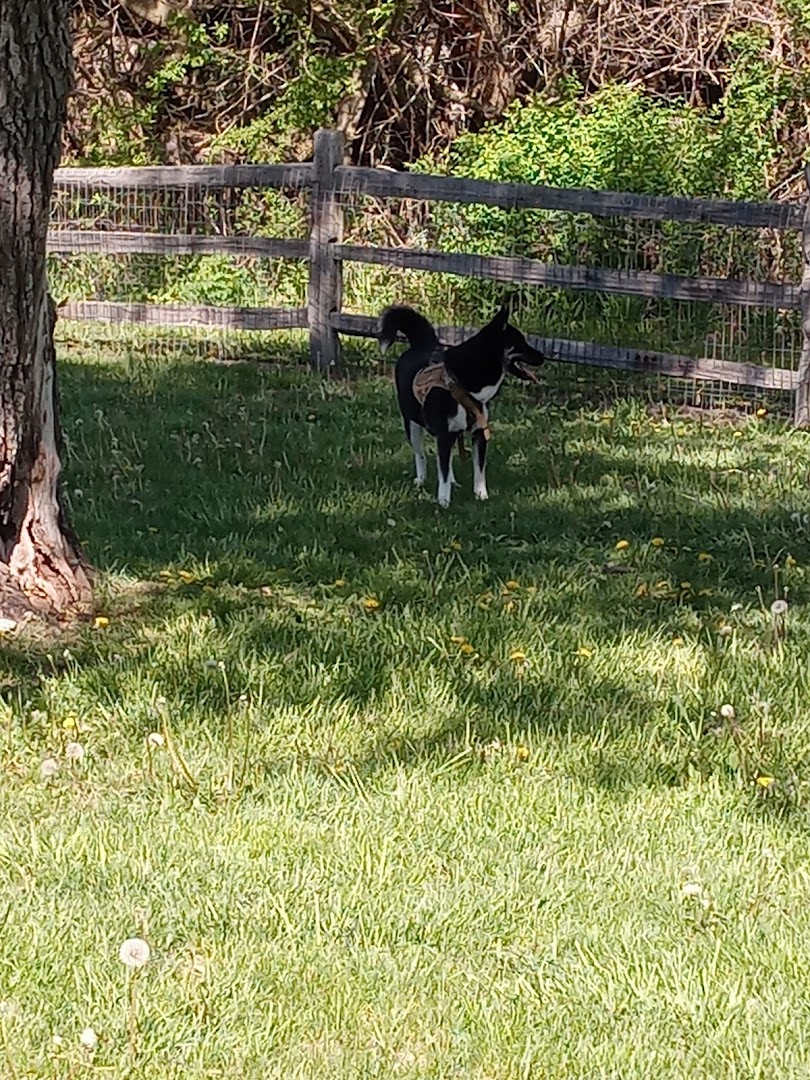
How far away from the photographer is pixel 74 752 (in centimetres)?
402

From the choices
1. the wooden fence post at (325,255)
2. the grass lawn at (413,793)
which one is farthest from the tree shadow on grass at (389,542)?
the wooden fence post at (325,255)

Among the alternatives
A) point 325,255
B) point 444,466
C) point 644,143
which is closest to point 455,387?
point 444,466

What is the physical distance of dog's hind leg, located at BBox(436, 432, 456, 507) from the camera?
23.2 ft

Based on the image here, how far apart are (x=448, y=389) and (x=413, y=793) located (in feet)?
11.1

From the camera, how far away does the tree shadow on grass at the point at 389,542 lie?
4.75m

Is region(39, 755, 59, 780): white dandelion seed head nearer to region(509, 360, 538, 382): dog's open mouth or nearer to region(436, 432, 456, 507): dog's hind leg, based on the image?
region(436, 432, 456, 507): dog's hind leg

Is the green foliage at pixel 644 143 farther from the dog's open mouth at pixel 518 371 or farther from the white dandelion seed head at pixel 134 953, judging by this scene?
the white dandelion seed head at pixel 134 953

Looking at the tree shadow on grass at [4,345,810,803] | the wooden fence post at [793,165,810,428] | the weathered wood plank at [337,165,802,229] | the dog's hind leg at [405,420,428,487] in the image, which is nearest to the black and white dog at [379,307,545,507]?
the dog's hind leg at [405,420,428,487]

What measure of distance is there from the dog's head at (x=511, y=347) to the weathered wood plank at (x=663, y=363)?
273cm

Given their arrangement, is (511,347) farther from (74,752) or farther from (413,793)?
(74,752)

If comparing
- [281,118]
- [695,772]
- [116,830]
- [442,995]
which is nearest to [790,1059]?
[442,995]

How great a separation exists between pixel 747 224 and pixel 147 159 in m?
9.04

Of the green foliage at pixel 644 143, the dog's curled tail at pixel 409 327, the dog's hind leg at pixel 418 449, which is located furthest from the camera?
the green foliage at pixel 644 143

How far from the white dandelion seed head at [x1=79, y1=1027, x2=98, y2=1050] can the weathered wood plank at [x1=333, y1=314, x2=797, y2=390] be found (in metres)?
7.67
